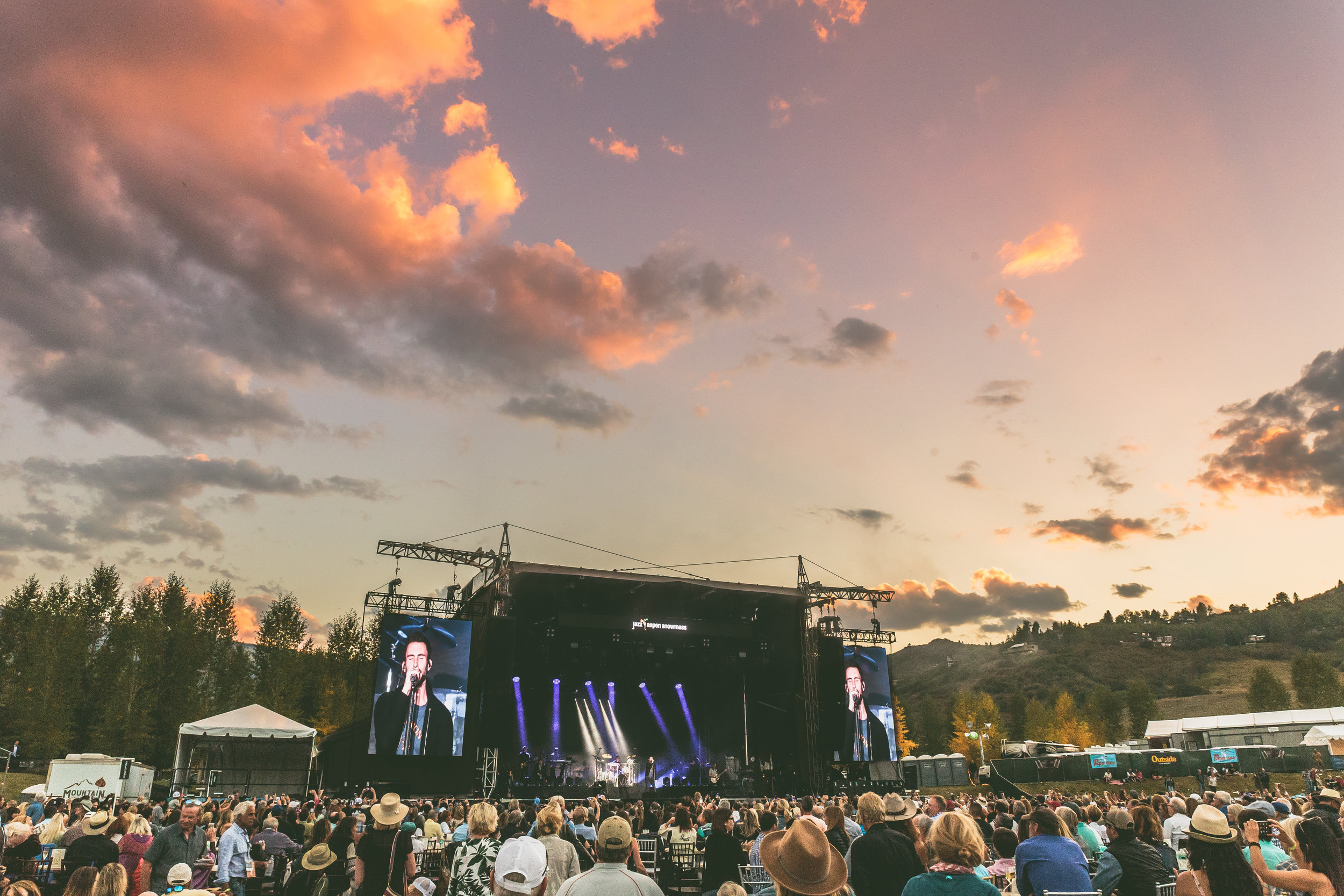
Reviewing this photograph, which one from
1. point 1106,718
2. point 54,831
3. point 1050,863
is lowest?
point 1106,718

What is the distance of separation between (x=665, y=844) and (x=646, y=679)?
988 inches

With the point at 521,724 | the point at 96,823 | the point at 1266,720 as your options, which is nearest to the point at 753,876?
the point at 96,823

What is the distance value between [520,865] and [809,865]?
80.7 inches

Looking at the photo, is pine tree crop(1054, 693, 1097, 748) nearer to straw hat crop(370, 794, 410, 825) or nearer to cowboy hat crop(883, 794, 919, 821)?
cowboy hat crop(883, 794, 919, 821)

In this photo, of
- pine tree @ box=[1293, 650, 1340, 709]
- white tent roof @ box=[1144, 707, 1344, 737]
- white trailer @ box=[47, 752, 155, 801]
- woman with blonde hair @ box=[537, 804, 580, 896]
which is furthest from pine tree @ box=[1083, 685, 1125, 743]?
woman with blonde hair @ box=[537, 804, 580, 896]

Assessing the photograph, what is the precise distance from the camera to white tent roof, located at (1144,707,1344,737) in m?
36.6

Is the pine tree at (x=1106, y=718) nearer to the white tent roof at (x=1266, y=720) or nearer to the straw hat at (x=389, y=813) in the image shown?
the white tent roof at (x=1266, y=720)

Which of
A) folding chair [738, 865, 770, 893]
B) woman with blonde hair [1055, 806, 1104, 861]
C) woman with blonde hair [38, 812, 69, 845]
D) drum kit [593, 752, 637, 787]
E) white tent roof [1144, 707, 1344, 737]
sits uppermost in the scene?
woman with blonde hair [1055, 806, 1104, 861]

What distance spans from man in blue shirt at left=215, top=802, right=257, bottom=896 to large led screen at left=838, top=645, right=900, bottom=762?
1040 inches

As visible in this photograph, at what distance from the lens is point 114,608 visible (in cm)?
3641

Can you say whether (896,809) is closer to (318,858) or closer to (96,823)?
(318,858)

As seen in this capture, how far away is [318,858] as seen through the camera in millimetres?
6820

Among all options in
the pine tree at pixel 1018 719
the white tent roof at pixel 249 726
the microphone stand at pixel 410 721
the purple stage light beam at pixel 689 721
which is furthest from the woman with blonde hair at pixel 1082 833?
the pine tree at pixel 1018 719

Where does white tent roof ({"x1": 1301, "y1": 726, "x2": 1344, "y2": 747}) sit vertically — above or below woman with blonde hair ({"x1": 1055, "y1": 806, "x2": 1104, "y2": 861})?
below
